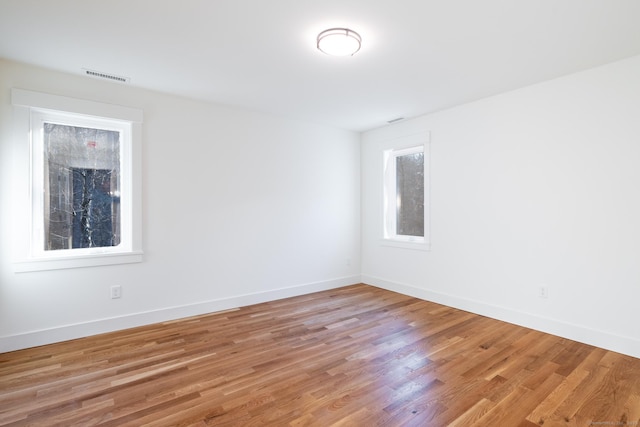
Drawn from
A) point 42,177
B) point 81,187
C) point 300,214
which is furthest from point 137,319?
point 300,214

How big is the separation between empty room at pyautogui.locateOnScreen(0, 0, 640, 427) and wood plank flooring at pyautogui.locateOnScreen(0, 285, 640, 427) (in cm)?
2

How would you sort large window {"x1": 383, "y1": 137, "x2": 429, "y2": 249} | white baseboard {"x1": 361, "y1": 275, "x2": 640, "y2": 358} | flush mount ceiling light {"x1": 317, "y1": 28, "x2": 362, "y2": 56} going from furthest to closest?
large window {"x1": 383, "y1": 137, "x2": 429, "y2": 249}, white baseboard {"x1": 361, "y1": 275, "x2": 640, "y2": 358}, flush mount ceiling light {"x1": 317, "y1": 28, "x2": 362, "y2": 56}

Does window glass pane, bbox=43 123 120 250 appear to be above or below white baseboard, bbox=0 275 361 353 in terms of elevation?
above

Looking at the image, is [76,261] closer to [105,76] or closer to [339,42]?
[105,76]

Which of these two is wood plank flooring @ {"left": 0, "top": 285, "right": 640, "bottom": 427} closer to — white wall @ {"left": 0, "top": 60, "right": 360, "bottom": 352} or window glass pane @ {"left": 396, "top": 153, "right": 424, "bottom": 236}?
white wall @ {"left": 0, "top": 60, "right": 360, "bottom": 352}

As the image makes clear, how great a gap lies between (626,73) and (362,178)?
323cm

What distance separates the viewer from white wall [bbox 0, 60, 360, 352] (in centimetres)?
283

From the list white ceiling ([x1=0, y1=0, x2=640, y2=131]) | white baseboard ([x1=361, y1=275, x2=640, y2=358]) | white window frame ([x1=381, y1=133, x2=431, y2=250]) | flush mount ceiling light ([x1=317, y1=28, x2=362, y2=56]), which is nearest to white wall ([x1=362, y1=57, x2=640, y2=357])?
white baseboard ([x1=361, y1=275, x2=640, y2=358])

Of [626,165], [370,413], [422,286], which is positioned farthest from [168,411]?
[626,165]

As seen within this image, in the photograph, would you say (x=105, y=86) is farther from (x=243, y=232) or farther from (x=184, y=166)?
(x=243, y=232)

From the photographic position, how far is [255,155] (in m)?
4.09

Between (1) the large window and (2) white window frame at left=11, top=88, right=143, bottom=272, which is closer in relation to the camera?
(2) white window frame at left=11, top=88, right=143, bottom=272

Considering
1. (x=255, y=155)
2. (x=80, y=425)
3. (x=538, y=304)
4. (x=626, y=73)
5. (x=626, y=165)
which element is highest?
(x=626, y=73)

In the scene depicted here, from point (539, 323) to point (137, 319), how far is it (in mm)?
4085
